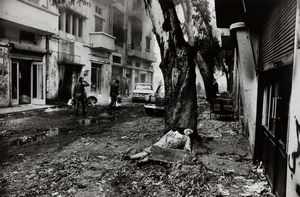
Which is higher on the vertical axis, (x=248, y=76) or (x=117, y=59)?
(x=117, y=59)

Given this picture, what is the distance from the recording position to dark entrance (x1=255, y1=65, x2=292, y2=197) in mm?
3678

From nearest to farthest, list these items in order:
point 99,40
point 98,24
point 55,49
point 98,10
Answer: point 55,49 → point 99,40 → point 98,10 → point 98,24

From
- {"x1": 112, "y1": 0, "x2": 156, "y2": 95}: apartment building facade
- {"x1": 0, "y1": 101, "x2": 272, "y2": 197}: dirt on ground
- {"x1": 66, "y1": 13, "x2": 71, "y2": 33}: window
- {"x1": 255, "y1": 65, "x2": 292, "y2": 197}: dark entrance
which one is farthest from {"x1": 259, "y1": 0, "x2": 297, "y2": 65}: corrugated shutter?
{"x1": 112, "y1": 0, "x2": 156, "y2": 95}: apartment building facade

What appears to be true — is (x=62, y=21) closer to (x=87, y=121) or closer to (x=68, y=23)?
(x=68, y=23)

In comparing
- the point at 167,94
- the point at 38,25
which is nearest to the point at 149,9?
the point at 167,94

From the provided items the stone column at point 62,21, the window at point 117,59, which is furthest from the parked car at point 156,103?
the window at point 117,59

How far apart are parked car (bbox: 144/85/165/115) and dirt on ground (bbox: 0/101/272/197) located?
3.21 metres

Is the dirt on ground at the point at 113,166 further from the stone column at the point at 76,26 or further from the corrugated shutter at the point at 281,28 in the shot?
the stone column at the point at 76,26

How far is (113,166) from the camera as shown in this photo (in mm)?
5559

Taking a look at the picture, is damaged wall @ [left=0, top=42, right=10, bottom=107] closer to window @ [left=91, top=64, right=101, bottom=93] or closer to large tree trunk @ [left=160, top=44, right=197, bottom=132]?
window @ [left=91, top=64, right=101, bottom=93]

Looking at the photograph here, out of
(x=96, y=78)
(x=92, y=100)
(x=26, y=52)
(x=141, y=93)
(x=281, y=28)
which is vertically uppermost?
(x=26, y=52)

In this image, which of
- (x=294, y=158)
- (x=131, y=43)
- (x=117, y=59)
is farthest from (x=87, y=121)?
(x=131, y=43)

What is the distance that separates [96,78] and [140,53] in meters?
7.76

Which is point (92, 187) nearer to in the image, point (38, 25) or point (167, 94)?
point (167, 94)
